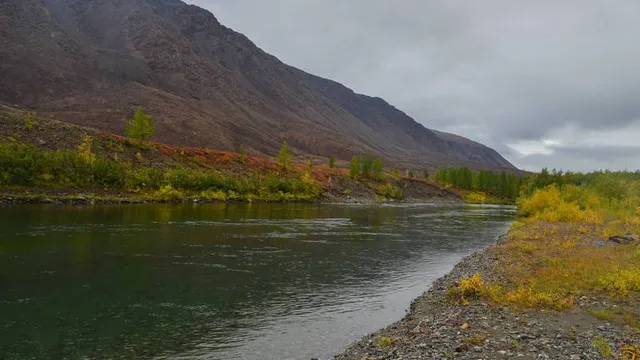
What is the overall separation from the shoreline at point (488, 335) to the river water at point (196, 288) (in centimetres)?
183

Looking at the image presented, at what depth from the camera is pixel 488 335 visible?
15852mm

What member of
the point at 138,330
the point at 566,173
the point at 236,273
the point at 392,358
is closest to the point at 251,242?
the point at 236,273

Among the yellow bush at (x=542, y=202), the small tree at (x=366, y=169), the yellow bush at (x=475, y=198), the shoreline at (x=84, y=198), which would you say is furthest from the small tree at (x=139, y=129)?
the yellow bush at (x=475, y=198)

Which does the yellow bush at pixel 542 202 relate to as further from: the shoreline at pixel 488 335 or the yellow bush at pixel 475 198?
the yellow bush at pixel 475 198

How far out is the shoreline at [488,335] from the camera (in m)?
14.1

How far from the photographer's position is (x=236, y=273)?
29.7m

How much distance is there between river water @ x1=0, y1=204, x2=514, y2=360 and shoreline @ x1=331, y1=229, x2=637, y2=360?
71.9 inches

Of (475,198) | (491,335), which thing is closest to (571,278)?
(491,335)

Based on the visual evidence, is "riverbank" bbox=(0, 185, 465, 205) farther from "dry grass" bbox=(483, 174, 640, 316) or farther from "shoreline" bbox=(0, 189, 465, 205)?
"dry grass" bbox=(483, 174, 640, 316)

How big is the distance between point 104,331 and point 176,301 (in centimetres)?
484

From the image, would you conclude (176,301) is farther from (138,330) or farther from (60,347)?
(60,347)

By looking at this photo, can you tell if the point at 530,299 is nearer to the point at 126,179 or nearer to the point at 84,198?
the point at 84,198

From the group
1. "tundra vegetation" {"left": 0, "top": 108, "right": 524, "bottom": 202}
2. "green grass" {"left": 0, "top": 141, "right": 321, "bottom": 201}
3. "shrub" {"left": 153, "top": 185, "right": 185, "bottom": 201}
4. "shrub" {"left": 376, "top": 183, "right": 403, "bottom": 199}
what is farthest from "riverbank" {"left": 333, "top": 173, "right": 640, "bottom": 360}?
"shrub" {"left": 376, "top": 183, "right": 403, "bottom": 199}

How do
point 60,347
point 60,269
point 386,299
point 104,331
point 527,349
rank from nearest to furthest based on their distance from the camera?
point 527,349
point 60,347
point 104,331
point 386,299
point 60,269
